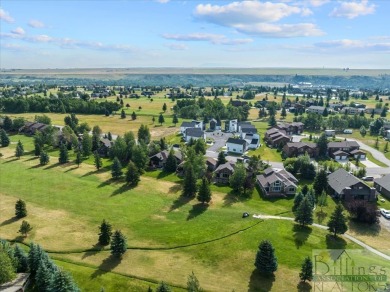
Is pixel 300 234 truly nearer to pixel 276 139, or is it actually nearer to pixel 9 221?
pixel 9 221

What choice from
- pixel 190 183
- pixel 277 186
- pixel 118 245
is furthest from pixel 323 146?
pixel 118 245

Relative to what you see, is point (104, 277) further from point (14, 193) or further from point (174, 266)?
point (14, 193)

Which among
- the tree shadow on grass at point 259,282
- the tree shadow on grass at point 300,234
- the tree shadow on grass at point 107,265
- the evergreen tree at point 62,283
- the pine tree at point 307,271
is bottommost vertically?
the tree shadow on grass at point 107,265

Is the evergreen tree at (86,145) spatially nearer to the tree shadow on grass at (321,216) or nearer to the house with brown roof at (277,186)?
the house with brown roof at (277,186)

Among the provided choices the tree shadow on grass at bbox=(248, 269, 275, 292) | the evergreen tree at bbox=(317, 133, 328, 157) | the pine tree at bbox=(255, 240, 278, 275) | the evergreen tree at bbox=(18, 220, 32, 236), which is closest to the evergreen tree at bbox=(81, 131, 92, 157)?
the evergreen tree at bbox=(18, 220, 32, 236)

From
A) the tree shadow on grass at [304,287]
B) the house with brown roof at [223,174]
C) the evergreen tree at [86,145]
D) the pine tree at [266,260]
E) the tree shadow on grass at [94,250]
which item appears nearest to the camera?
the tree shadow on grass at [304,287]

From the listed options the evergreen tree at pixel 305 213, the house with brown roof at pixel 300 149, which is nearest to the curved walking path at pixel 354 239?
the evergreen tree at pixel 305 213
